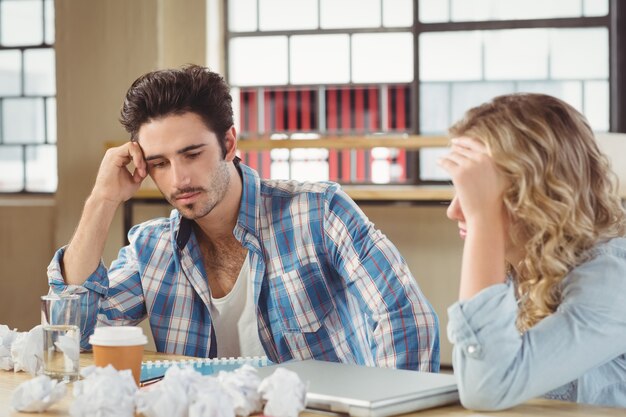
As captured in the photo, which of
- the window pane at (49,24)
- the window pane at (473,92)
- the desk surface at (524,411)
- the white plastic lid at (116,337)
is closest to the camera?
the desk surface at (524,411)

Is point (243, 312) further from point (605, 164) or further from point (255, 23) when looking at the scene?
point (255, 23)

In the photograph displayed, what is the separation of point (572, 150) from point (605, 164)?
0.23 ft

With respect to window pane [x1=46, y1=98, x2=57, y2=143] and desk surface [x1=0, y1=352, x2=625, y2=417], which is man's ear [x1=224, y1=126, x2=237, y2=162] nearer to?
desk surface [x1=0, y1=352, x2=625, y2=417]

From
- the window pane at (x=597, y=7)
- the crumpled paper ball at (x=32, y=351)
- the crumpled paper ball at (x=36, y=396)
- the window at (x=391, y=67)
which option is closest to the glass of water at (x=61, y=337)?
the crumpled paper ball at (x=32, y=351)

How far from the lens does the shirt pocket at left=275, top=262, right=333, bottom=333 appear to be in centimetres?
209

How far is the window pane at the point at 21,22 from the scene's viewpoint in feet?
17.3

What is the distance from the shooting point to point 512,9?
4.57m

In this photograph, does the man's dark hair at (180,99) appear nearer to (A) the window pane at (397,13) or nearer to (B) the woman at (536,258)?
(B) the woman at (536,258)

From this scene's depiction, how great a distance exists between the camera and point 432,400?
1245 millimetres

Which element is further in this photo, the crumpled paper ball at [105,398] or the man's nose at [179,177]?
the man's nose at [179,177]

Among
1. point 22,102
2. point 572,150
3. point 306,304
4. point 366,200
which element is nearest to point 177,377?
point 572,150

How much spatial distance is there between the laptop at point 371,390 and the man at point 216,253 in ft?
2.14

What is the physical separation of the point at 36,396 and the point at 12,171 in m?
4.28

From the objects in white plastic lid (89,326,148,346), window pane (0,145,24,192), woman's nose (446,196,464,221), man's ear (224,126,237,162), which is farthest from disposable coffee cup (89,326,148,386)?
window pane (0,145,24,192)
